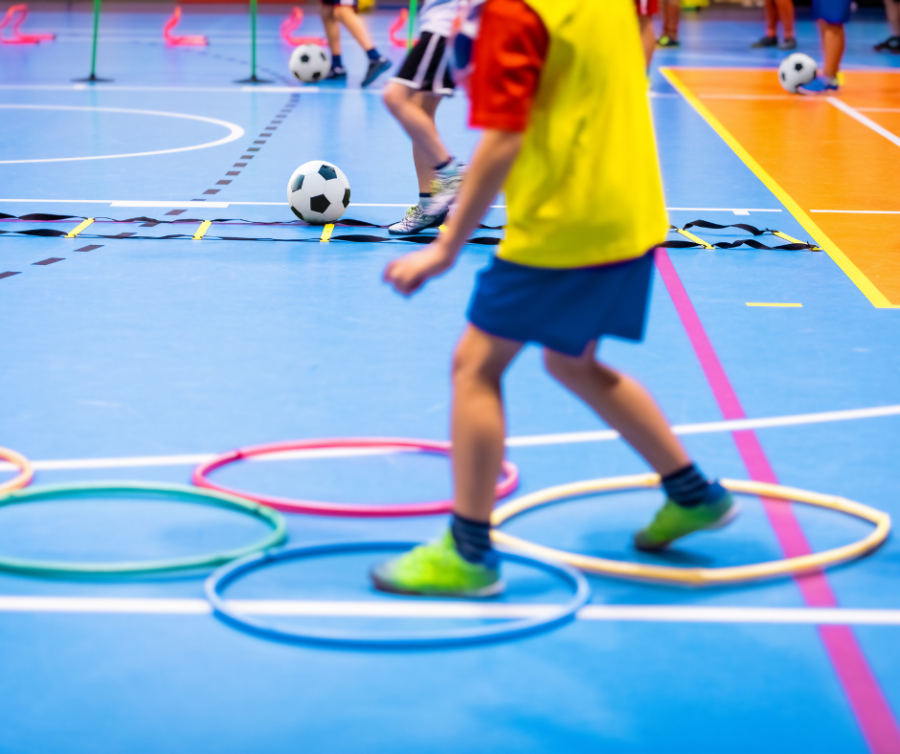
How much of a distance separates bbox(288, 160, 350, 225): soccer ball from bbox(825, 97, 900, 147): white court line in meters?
5.28

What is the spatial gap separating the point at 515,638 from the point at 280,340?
Result: 2.62 m

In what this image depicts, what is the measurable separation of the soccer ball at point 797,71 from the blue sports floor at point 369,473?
16.0 feet

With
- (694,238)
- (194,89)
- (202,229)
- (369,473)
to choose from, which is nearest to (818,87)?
(194,89)

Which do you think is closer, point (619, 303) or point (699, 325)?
point (619, 303)

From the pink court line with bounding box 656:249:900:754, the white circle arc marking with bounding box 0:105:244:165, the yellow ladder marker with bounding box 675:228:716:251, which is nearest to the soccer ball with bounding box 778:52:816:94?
the white circle arc marking with bounding box 0:105:244:165

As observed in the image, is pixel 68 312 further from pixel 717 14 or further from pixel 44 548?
pixel 717 14

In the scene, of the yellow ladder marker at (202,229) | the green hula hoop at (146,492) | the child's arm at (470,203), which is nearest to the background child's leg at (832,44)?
the yellow ladder marker at (202,229)

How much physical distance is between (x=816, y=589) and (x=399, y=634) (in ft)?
3.70

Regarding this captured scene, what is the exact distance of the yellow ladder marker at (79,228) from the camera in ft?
23.1

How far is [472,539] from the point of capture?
3.13 meters

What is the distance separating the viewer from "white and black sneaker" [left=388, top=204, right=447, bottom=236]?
23.0 feet

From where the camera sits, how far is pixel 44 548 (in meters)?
3.44

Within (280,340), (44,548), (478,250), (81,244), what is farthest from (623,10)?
(81,244)

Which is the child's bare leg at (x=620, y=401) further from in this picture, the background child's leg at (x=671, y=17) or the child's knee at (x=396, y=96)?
the background child's leg at (x=671, y=17)
